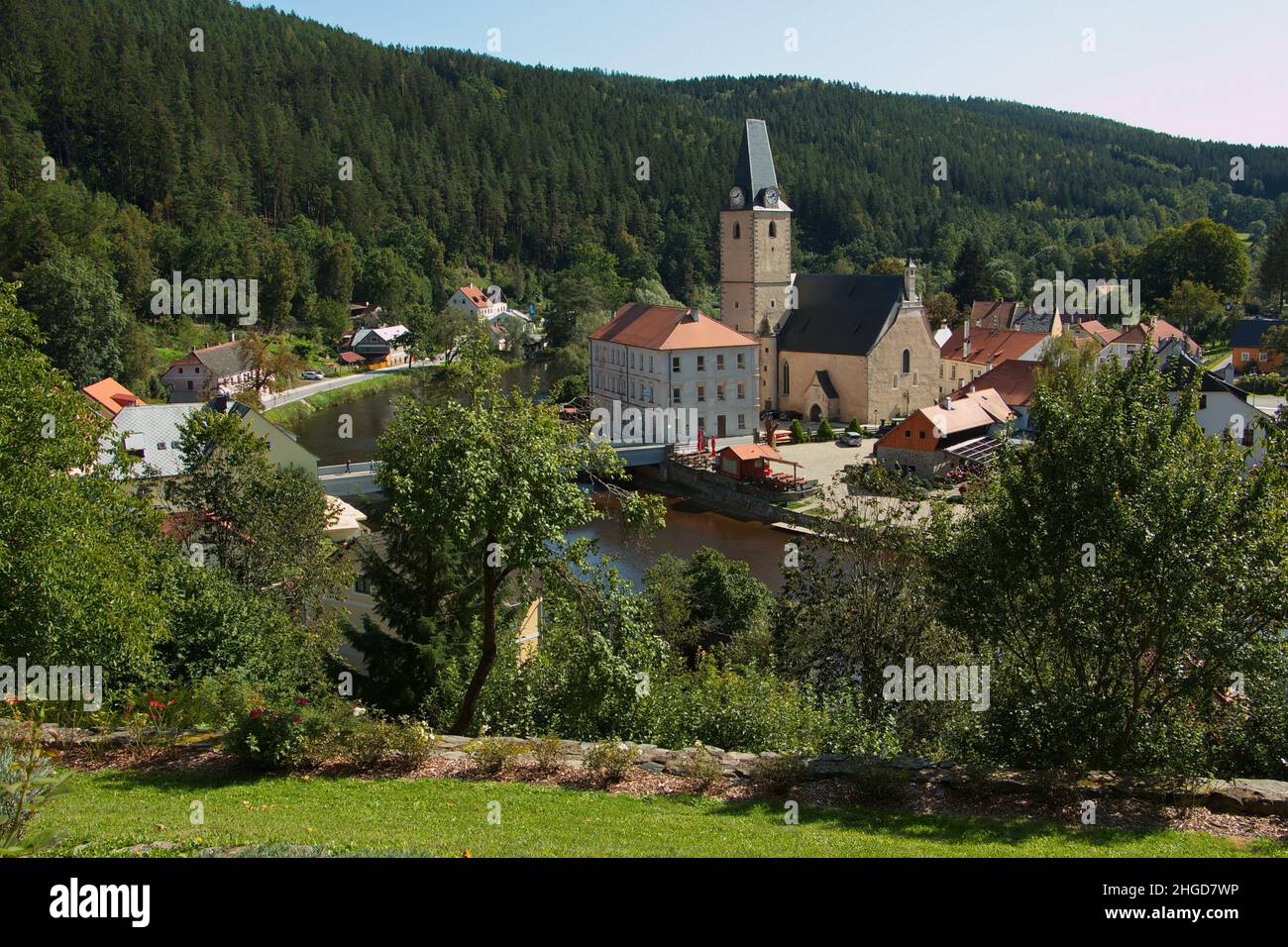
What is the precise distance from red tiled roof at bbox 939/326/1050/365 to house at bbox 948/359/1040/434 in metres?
7.52

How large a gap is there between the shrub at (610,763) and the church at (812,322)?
42338 millimetres

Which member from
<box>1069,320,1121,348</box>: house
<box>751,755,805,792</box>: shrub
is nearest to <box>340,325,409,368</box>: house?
<box>1069,320,1121,348</box>: house

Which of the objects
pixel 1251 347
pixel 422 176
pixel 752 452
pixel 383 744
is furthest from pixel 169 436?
pixel 422 176

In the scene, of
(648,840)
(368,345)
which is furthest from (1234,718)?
(368,345)

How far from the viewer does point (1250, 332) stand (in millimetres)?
64312

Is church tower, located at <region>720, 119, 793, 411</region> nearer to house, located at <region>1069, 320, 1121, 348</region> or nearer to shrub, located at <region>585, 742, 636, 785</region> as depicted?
house, located at <region>1069, 320, 1121, 348</region>

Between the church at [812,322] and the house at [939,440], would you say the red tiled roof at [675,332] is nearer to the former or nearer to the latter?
the church at [812,322]

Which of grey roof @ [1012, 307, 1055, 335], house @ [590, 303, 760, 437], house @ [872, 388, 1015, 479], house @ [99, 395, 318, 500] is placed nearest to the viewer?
house @ [99, 395, 318, 500]

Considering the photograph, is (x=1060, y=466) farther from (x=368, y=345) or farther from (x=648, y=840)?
(x=368, y=345)

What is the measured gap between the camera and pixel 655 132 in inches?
5664

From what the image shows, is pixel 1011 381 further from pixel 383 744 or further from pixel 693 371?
pixel 383 744

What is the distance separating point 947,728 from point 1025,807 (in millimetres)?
4216

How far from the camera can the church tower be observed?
55.7m

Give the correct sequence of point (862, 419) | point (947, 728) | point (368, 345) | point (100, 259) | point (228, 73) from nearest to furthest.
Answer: point (947, 728) → point (862, 419) → point (100, 259) → point (368, 345) → point (228, 73)
